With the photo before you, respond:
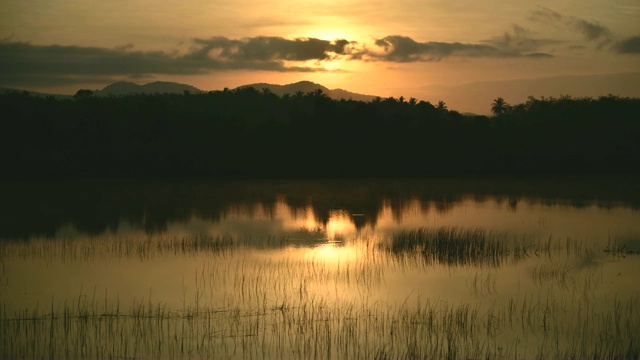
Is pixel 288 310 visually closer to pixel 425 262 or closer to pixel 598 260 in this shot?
pixel 425 262

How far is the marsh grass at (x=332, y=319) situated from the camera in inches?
345

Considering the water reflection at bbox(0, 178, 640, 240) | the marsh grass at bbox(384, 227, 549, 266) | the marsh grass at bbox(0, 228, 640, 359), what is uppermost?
the marsh grass at bbox(0, 228, 640, 359)

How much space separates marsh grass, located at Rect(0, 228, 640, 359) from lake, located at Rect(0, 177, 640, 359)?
0.11 feet

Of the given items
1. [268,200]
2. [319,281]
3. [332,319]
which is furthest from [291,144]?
[332,319]

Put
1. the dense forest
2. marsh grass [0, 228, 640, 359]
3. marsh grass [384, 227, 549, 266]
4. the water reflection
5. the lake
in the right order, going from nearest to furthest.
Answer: marsh grass [0, 228, 640, 359]
the lake
marsh grass [384, 227, 549, 266]
the water reflection
the dense forest

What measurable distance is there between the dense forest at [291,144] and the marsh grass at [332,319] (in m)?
28.3

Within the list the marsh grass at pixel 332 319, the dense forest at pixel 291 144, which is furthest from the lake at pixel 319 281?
the dense forest at pixel 291 144

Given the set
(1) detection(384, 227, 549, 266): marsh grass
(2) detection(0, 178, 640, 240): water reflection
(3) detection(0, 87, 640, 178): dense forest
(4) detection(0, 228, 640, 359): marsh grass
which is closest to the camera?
(4) detection(0, 228, 640, 359): marsh grass

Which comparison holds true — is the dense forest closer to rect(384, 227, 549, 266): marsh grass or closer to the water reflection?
the water reflection

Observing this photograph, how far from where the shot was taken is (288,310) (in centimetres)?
1059

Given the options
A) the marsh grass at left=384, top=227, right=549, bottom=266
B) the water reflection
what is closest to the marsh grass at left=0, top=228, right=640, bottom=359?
the marsh grass at left=384, top=227, right=549, bottom=266

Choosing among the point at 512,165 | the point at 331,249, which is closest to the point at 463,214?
the point at 331,249

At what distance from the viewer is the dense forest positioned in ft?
140

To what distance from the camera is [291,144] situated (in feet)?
157
